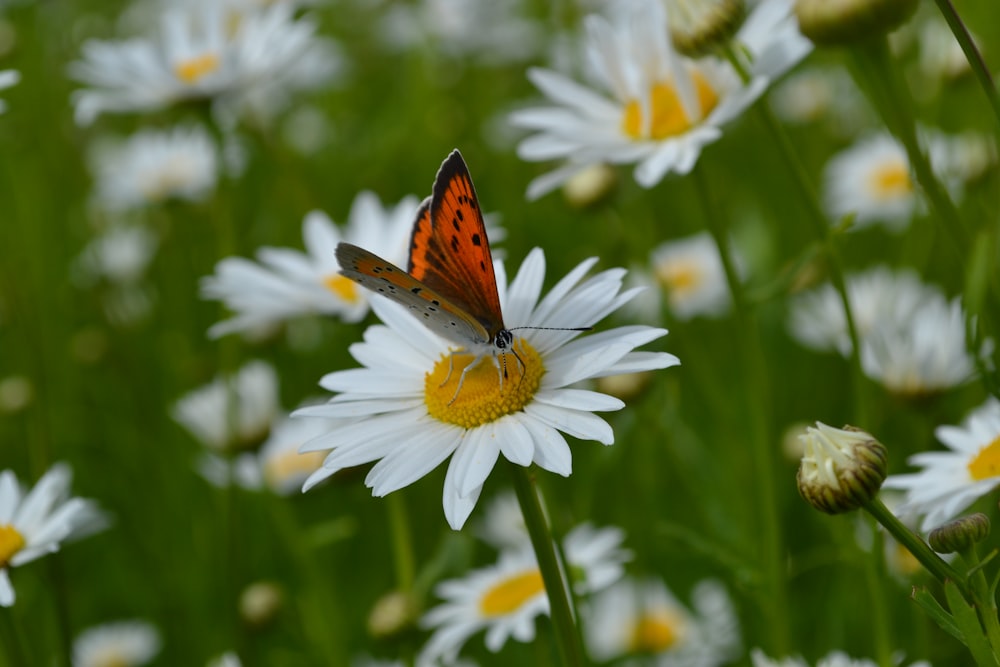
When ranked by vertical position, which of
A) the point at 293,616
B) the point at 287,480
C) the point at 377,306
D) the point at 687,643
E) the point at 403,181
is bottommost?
the point at 687,643

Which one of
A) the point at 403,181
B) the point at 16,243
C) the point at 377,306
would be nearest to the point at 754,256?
the point at 377,306

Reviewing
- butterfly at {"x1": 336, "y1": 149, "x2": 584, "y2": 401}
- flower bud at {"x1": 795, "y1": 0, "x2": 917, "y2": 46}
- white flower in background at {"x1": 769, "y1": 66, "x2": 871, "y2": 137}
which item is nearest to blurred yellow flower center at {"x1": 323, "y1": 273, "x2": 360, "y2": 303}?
butterfly at {"x1": 336, "y1": 149, "x2": 584, "y2": 401}

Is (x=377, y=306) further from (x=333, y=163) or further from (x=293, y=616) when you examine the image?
(x=333, y=163)

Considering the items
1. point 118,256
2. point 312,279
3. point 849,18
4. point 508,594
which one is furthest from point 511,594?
point 118,256

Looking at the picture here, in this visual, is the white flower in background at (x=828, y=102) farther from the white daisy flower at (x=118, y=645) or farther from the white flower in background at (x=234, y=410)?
the white daisy flower at (x=118, y=645)

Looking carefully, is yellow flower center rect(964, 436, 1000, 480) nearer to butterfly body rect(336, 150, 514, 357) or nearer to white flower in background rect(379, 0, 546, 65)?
butterfly body rect(336, 150, 514, 357)

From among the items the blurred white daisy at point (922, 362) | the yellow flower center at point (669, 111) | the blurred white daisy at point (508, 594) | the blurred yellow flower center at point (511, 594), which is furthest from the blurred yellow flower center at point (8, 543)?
the blurred white daisy at point (922, 362)
